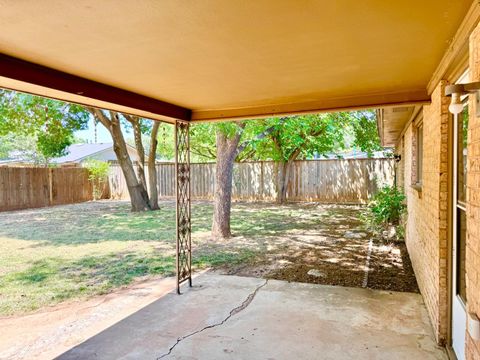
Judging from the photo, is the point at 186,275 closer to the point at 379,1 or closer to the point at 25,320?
the point at 25,320

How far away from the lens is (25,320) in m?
3.41

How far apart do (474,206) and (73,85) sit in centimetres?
279

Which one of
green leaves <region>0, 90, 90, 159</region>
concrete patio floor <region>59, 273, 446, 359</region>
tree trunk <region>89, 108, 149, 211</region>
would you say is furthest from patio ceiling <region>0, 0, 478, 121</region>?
tree trunk <region>89, 108, 149, 211</region>

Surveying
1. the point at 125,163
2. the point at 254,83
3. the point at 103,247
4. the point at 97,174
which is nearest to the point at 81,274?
the point at 103,247

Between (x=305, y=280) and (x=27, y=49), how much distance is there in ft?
12.7

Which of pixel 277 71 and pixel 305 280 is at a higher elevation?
pixel 277 71

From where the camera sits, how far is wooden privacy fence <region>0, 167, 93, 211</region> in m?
11.6

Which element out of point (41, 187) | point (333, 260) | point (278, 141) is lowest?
point (333, 260)

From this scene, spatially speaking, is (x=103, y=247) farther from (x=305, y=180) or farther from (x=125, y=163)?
(x=305, y=180)

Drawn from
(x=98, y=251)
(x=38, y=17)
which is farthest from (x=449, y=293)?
(x=98, y=251)

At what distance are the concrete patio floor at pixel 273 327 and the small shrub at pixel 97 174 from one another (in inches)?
487

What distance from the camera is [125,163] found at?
36.2 ft

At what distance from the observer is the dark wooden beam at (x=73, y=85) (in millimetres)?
2241

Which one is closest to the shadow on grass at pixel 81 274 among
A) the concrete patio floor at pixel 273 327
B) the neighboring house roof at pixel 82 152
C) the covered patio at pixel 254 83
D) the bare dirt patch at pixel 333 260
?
the bare dirt patch at pixel 333 260
